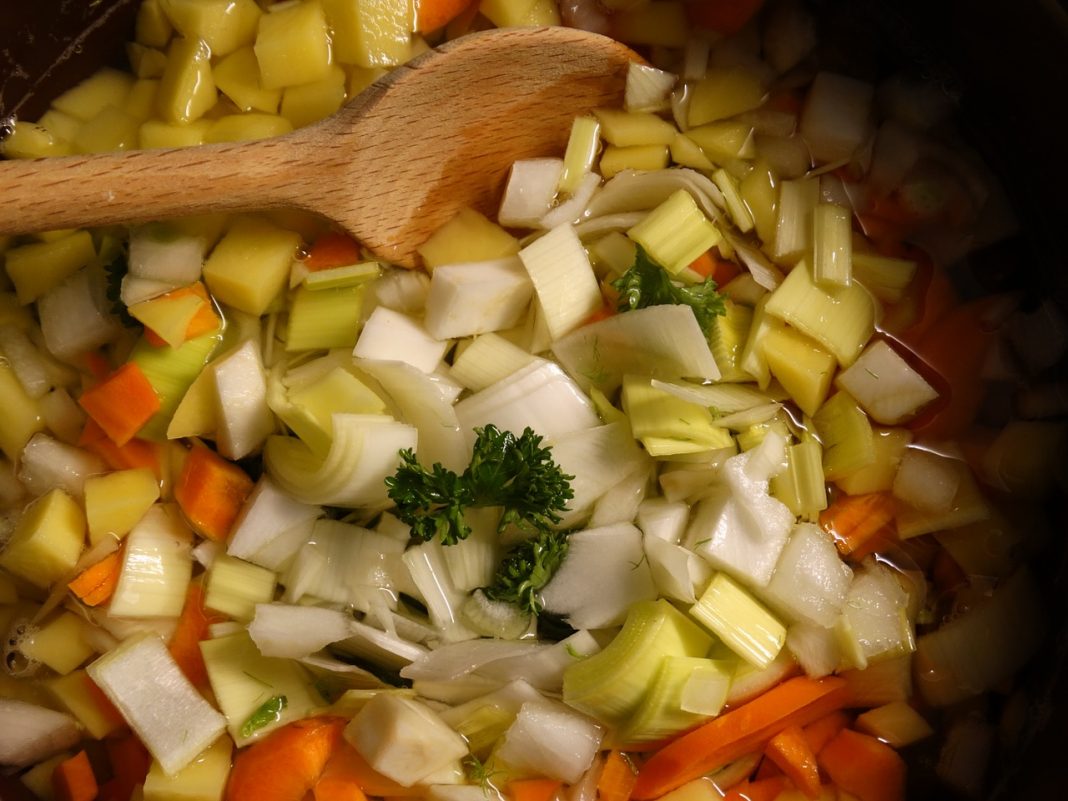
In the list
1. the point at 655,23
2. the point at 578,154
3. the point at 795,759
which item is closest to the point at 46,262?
the point at 578,154

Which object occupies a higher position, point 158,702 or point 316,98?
point 316,98

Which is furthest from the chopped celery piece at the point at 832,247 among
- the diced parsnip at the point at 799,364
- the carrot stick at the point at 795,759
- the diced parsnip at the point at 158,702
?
the diced parsnip at the point at 158,702

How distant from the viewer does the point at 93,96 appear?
204 cm

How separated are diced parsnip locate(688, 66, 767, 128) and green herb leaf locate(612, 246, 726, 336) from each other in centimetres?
41

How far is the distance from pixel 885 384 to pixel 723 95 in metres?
0.72

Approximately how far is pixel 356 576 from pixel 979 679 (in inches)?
48.9

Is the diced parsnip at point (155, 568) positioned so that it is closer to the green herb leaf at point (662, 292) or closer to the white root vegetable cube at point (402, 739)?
the white root vegetable cube at point (402, 739)

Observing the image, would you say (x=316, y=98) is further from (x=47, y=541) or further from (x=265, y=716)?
(x=265, y=716)

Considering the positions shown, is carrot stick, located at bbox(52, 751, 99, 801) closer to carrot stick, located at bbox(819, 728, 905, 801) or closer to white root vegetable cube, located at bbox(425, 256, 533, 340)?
white root vegetable cube, located at bbox(425, 256, 533, 340)

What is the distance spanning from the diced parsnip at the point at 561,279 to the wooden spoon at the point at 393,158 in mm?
251

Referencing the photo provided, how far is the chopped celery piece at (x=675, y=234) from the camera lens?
1841 millimetres

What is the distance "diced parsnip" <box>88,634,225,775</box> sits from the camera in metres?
1.73

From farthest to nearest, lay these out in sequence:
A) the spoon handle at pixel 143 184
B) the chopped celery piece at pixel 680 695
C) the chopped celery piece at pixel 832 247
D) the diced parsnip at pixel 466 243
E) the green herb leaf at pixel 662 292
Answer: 1. the diced parsnip at pixel 466 243
2. the chopped celery piece at pixel 832 247
3. the green herb leaf at pixel 662 292
4. the chopped celery piece at pixel 680 695
5. the spoon handle at pixel 143 184

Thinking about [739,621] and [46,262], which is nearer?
[739,621]
